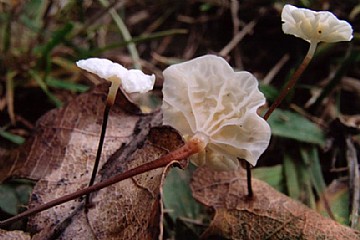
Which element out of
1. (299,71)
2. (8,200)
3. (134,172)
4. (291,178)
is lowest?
(291,178)

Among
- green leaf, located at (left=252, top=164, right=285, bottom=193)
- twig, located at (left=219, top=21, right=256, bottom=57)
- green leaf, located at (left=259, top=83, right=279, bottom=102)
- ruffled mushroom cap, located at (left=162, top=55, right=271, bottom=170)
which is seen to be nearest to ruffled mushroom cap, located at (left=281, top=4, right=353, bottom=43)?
ruffled mushroom cap, located at (left=162, top=55, right=271, bottom=170)

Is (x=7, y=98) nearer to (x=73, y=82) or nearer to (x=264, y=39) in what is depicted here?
(x=73, y=82)

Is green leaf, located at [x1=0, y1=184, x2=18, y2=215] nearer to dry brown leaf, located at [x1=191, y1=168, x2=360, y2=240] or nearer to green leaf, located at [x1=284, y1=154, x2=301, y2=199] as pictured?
dry brown leaf, located at [x1=191, y1=168, x2=360, y2=240]

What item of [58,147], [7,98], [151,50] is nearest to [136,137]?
[58,147]

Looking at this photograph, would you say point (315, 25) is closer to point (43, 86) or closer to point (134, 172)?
point (134, 172)

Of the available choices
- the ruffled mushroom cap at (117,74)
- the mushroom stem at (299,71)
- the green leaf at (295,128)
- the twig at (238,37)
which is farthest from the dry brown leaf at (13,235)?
the twig at (238,37)

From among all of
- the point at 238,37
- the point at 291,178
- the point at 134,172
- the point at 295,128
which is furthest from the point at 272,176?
the point at 238,37
